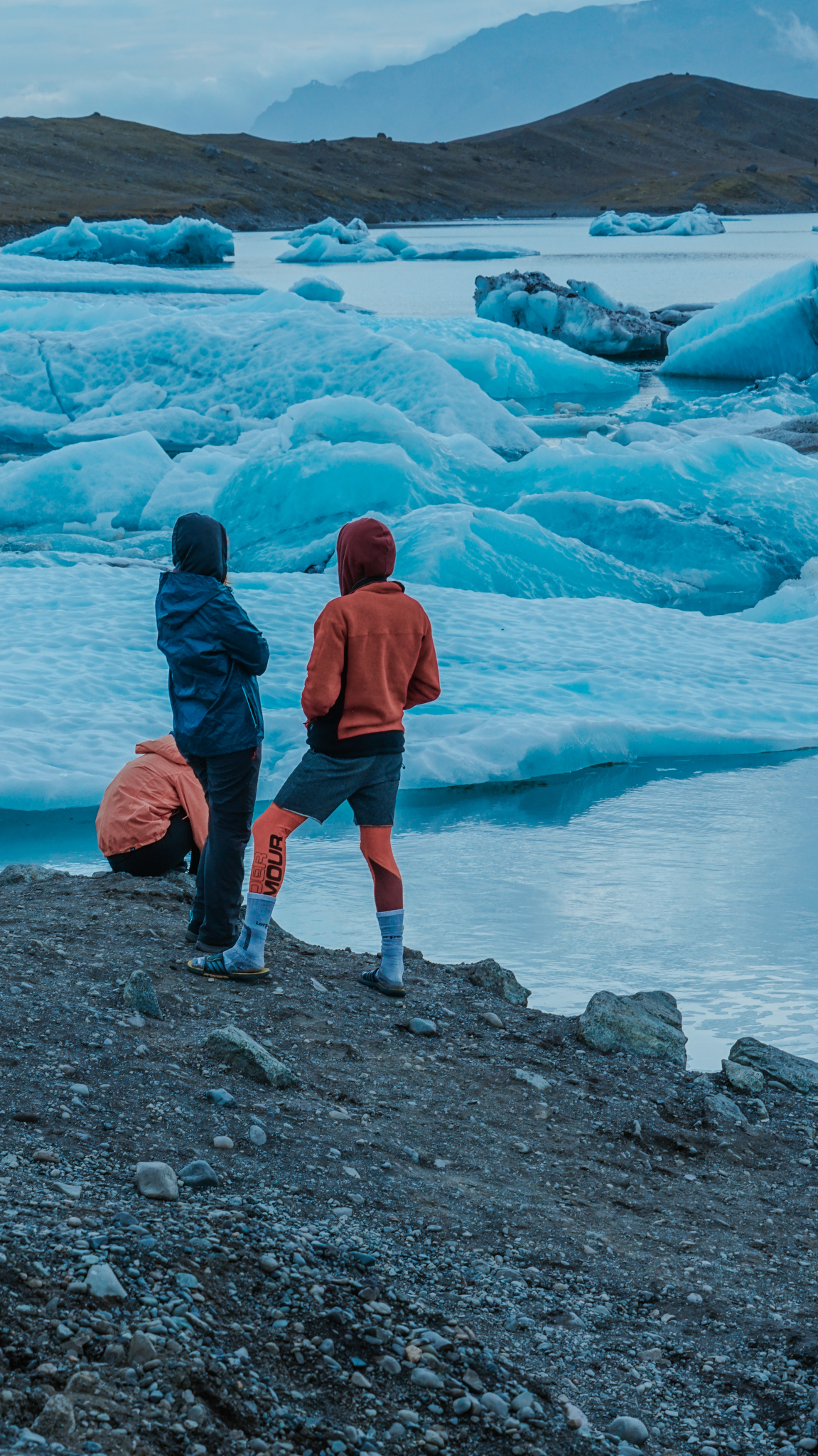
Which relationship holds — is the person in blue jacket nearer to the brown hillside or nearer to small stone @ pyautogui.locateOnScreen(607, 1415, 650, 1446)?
small stone @ pyautogui.locateOnScreen(607, 1415, 650, 1446)

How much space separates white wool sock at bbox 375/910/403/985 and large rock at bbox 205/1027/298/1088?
0.50m

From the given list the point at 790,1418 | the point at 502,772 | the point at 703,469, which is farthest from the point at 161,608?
the point at 703,469

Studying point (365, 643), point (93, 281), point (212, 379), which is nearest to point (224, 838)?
point (365, 643)

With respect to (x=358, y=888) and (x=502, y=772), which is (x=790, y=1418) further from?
(x=502, y=772)

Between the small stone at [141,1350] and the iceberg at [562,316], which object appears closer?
the small stone at [141,1350]

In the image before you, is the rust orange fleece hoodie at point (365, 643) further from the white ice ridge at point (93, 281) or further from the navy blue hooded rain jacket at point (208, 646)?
the white ice ridge at point (93, 281)

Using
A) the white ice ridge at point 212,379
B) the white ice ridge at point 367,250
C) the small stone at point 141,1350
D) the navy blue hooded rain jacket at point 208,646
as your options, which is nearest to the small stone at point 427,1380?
the small stone at point 141,1350

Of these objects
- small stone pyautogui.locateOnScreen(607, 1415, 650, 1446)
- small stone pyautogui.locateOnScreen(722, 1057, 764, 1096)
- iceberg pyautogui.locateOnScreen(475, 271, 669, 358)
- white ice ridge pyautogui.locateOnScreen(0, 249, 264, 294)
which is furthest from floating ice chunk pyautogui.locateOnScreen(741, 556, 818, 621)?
white ice ridge pyautogui.locateOnScreen(0, 249, 264, 294)

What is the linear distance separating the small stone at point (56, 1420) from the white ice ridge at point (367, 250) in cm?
4307

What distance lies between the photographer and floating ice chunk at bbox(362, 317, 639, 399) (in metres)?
16.6

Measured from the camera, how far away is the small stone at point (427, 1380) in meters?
1.72

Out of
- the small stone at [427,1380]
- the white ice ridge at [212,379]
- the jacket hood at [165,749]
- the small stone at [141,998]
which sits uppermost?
the white ice ridge at [212,379]

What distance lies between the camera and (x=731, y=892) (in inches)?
169

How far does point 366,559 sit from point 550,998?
1.35 metres
